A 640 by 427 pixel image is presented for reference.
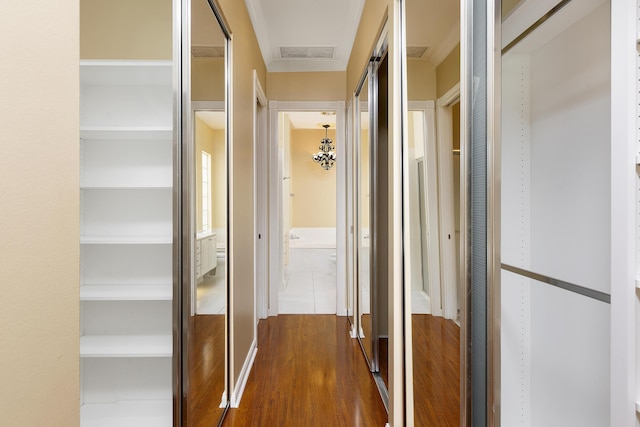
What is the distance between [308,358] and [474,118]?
98.9 inches

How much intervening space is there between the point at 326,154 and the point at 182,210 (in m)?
6.44

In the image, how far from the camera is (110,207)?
90cm

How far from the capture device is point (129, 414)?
3.22 ft

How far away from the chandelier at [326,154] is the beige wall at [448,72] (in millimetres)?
6182

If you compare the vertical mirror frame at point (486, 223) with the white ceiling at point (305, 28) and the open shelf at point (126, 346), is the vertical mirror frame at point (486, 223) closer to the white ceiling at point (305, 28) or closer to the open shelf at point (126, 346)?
the open shelf at point (126, 346)

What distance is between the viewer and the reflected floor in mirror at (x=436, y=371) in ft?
3.93

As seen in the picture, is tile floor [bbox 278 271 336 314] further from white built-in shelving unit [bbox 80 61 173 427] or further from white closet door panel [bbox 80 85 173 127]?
white closet door panel [bbox 80 85 173 127]

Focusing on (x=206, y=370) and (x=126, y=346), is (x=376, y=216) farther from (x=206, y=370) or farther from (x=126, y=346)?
(x=126, y=346)

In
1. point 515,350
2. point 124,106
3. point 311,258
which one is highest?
point 124,106

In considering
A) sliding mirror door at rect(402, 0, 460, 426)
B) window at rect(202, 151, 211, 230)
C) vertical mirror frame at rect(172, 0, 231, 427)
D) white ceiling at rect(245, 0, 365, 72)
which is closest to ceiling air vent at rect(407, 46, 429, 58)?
sliding mirror door at rect(402, 0, 460, 426)

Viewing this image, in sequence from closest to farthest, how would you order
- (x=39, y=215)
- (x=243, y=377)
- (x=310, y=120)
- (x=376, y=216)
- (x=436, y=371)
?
(x=39, y=215)
(x=436, y=371)
(x=243, y=377)
(x=376, y=216)
(x=310, y=120)

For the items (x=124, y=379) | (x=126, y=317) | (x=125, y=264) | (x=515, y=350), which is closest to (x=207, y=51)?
(x=125, y=264)

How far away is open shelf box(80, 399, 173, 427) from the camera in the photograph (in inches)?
33.2

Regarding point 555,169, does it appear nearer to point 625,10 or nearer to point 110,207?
point 625,10
